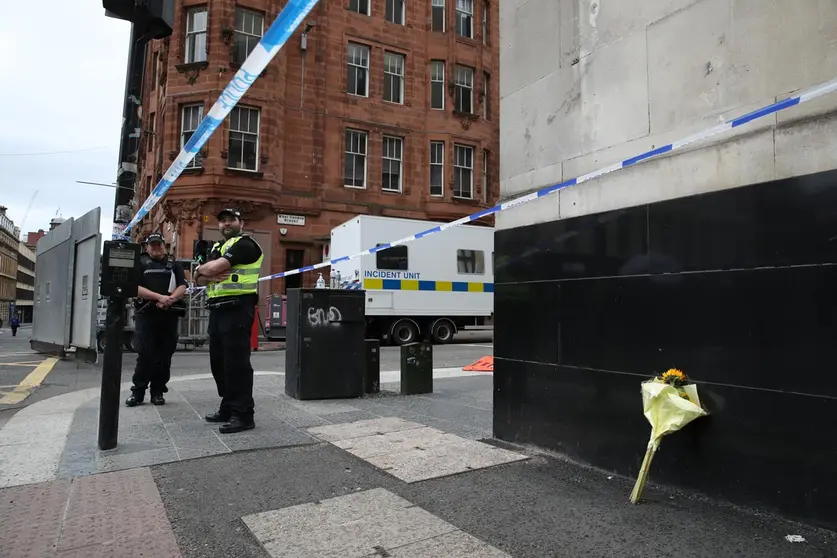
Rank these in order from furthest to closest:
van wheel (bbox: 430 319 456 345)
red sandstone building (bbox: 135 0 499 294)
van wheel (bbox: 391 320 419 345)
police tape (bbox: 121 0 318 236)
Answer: red sandstone building (bbox: 135 0 499 294) → van wheel (bbox: 430 319 456 345) → van wheel (bbox: 391 320 419 345) → police tape (bbox: 121 0 318 236)

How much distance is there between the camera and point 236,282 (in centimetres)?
509

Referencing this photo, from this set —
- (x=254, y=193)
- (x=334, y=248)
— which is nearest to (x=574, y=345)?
(x=334, y=248)

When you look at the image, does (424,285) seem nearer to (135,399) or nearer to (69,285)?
(69,285)

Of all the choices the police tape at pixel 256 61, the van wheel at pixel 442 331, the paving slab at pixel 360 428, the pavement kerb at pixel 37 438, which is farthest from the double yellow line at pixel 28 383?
the van wheel at pixel 442 331

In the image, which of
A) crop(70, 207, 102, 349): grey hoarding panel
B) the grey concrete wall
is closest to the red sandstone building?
crop(70, 207, 102, 349): grey hoarding panel

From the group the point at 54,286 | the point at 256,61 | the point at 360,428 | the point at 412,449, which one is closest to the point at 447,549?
the point at 412,449

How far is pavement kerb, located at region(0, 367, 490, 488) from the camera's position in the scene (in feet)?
12.5

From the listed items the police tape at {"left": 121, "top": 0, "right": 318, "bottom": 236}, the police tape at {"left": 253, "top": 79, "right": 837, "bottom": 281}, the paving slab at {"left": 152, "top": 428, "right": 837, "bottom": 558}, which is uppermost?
the police tape at {"left": 121, "top": 0, "right": 318, "bottom": 236}

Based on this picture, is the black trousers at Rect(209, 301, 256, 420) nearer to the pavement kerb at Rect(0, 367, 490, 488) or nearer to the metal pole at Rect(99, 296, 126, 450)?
the metal pole at Rect(99, 296, 126, 450)

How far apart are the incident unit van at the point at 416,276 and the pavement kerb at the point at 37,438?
30.5 ft

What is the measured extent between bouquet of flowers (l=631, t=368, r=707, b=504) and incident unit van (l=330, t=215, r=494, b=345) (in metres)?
12.3

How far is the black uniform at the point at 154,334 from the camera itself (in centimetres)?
608

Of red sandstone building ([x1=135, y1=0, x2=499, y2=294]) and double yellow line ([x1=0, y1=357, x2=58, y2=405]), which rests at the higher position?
red sandstone building ([x1=135, y1=0, x2=499, y2=294])

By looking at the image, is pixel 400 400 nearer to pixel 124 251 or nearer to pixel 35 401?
pixel 124 251
